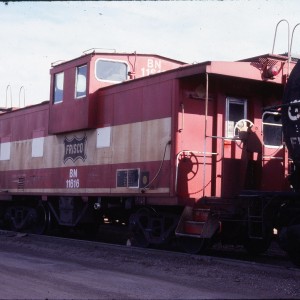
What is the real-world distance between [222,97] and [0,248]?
5887 millimetres

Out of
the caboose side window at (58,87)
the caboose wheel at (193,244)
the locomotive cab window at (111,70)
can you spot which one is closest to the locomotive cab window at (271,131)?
the caboose wheel at (193,244)

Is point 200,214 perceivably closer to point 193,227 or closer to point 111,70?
point 193,227

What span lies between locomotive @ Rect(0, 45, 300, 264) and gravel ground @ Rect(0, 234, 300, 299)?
28.6 inches

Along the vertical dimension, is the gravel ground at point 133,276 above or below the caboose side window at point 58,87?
below

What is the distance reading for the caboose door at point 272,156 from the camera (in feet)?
Result: 37.4

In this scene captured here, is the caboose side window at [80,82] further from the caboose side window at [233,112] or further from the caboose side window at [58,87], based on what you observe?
the caboose side window at [233,112]

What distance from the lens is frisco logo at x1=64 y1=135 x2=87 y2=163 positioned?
44.8 feet

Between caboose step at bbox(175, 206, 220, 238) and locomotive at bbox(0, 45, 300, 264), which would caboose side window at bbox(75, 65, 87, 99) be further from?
caboose step at bbox(175, 206, 220, 238)

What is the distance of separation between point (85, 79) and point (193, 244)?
4.92m

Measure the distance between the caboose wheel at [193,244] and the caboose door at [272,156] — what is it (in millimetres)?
1690

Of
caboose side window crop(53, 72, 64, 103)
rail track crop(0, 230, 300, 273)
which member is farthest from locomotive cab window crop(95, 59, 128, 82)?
rail track crop(0, 230, 300, 273)

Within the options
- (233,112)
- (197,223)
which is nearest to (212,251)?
(197,223)

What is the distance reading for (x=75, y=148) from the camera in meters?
14.0

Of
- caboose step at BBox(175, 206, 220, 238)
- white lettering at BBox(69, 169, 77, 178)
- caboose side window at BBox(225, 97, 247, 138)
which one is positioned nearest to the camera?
caboose step at BBox(175, 206, 220, 238)
